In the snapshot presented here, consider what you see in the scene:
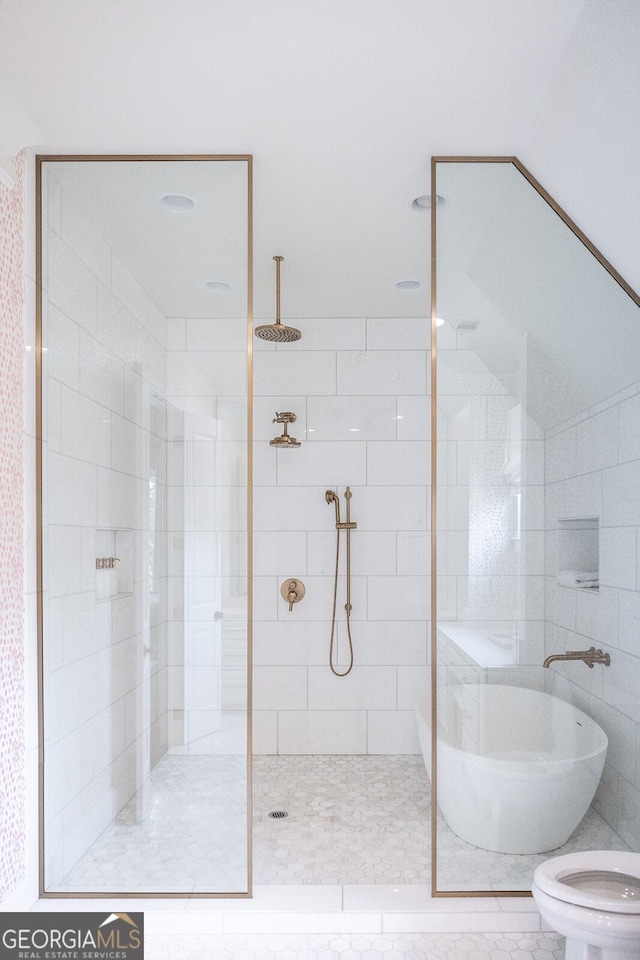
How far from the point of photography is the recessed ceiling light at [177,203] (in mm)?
2740

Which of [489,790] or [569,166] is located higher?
[569,166]

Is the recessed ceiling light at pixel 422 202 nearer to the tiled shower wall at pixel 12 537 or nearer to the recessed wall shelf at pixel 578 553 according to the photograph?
the recessed wall shelf at pixel 578 553

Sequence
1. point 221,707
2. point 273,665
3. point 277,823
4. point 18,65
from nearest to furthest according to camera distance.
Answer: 1. point 18,65
2. point 221,707
3. point 277,823
4. point 273,665

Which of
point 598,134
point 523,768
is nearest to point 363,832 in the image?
point 523,768

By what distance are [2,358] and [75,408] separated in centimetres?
33

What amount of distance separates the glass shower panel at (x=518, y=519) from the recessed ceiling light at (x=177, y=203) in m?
0.89

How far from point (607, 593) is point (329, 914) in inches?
57.5

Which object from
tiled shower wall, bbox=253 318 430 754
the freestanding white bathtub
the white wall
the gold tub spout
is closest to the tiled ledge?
the freestanding white bathtub

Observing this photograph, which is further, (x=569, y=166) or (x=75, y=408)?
(x=75, y=408)

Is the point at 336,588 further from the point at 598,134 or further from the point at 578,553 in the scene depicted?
the point at 598,134

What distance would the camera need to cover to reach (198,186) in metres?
2.74

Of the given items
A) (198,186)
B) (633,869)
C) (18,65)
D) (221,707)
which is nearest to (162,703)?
(221,707)

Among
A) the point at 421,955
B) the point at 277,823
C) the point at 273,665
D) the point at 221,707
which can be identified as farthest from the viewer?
the point at 273,665

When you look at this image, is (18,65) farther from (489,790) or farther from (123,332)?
(489,790)
